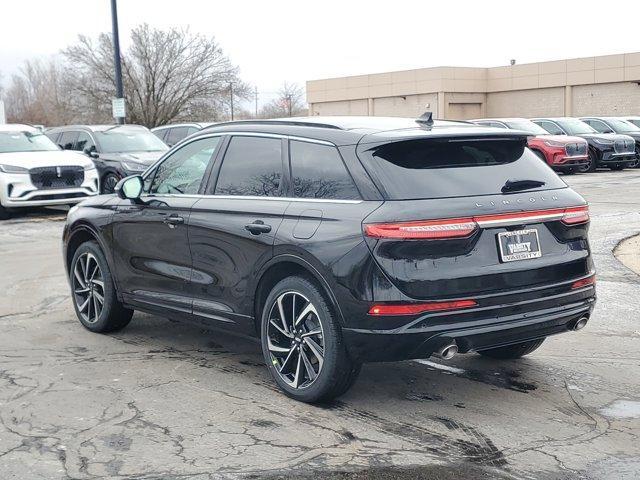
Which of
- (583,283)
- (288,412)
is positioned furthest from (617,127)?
(288,412)

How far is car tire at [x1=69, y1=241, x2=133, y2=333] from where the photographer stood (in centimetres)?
710

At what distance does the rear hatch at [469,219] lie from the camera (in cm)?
480

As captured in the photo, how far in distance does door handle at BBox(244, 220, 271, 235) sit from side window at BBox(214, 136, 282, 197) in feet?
0.72

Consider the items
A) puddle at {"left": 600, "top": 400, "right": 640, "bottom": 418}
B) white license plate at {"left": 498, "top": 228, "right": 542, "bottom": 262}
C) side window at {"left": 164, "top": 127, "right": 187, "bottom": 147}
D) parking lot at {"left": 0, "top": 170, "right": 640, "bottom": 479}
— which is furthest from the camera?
side window at {"left": 164, "top": 127, "right": 187, "bottom": 147}

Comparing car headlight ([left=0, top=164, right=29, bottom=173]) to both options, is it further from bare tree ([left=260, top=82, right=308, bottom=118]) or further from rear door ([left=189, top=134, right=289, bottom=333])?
bare tree ([left=260, top=82, right=308, bottom=118])

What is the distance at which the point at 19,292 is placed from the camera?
912 centimetres

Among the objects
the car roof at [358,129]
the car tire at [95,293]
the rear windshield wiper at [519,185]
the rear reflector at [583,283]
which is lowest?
the car tire at [95,293]

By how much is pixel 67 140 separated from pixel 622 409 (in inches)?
642

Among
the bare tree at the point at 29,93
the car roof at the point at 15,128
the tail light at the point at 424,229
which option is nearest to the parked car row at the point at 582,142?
the car roof at the point at 15,128

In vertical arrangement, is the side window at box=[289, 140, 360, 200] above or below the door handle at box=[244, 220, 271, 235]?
above

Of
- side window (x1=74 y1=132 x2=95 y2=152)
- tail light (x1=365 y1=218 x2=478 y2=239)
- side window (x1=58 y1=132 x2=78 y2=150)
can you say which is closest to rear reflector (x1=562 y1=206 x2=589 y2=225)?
tail light (x1=365 y1=218 x2=478 y2=239)

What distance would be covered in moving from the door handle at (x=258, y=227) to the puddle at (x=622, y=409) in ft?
7.43

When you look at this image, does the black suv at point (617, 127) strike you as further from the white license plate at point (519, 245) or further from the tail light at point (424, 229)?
the tail light at point (424, 229)

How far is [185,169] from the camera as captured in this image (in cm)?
654
